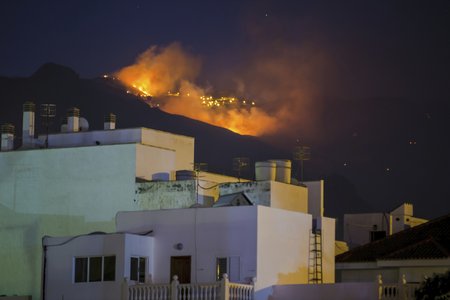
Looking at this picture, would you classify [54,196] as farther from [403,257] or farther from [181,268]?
[403,257]

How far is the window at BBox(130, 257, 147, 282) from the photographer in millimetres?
48000

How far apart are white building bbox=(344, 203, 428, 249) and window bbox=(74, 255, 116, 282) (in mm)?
29196

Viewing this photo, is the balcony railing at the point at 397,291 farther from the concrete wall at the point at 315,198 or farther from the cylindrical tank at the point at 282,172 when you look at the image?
the concrete wall at the point at 315,198

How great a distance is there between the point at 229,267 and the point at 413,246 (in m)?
9.40

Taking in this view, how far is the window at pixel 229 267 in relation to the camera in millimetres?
46719

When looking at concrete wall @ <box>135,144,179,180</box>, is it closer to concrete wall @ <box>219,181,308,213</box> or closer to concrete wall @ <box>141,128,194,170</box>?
concrete wall @ <box>141,128,194,170</box>

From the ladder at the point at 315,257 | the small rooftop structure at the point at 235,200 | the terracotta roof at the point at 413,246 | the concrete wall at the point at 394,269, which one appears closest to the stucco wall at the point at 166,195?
the small rooftop structure at the point at 235,200

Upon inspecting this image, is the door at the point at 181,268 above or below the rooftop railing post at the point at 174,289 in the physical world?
above

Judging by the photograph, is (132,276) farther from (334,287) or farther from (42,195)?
(42,195)

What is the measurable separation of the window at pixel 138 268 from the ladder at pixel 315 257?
315 inches

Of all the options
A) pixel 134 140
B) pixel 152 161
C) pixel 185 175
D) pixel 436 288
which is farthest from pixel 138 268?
pixel 134 140

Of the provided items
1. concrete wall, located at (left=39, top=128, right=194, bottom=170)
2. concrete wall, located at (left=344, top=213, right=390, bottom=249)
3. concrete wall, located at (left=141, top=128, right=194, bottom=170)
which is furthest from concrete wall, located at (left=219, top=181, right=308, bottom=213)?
concrete wall, located at (left=344, top=213, right=390, bottom=249)

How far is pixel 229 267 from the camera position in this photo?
4709 cm

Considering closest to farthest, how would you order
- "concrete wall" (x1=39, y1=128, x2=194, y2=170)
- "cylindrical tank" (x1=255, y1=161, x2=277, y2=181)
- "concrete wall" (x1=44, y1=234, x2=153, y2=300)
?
"concrete wall" (x1=44, y1=234, x2=153, y2=300)
"cylindrical tank" (x1=255, y1=161, x2=277, y2=181)
"concrete wall" (x1=39, y1=128, x2=194, y2=170)
